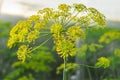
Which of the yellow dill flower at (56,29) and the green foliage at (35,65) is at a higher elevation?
the yellow dill flower at (56,29)

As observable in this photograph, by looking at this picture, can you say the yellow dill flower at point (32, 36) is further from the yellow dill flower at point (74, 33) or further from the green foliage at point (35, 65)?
the green foliage at point (35, 65)

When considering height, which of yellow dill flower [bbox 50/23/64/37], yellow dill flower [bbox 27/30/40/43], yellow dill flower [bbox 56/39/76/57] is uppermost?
yellow dill flower [bbox 50/23/64/37]

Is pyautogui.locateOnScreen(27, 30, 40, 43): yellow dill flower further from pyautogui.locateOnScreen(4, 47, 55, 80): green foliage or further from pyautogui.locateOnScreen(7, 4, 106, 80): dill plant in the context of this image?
pyautogui.locateOnScreen(4, 47, 55, 80): green foliage

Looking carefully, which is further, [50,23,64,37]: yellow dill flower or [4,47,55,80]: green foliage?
[4,47,55,80]: green foliage

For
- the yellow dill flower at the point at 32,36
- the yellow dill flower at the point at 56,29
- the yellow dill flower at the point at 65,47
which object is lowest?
the yellow dill flower at the point at 65,47

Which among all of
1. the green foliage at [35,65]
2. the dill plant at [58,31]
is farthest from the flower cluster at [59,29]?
the green foliage at [35,65]

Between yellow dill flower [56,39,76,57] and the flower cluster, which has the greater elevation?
the flower cluster

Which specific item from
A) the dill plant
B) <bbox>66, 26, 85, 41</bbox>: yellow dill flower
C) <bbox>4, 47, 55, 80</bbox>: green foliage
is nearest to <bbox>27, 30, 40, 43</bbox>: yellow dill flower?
the dill plant

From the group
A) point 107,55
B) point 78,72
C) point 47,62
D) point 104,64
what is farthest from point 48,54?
point 104,64

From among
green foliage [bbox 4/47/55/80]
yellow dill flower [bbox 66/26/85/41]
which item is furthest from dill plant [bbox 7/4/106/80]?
green foliage [bbox 4/47/55/80]

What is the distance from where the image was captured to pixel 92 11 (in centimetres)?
140

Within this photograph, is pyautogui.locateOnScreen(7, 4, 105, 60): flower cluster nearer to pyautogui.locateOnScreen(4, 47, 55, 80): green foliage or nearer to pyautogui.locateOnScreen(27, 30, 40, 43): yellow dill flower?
pyautogui.locateOnScreen(27, 30, 40, 43): yellow dill flower

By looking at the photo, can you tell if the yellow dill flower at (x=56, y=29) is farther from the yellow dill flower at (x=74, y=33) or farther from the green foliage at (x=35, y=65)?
the green foliage at (x=35, y=65)

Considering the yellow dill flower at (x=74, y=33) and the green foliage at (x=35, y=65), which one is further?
the green foliage at (x=35, y=65)
